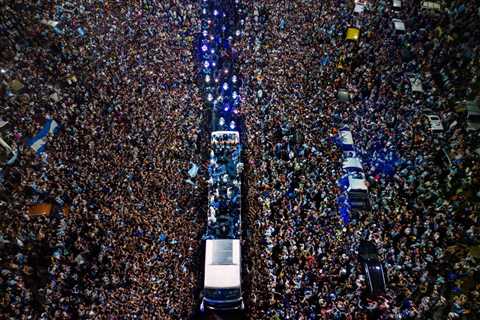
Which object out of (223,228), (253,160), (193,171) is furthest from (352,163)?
(193,171)

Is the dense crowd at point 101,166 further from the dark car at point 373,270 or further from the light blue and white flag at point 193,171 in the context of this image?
the dark car at point 373,270

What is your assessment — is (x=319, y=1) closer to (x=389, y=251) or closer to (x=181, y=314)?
(x=389, y=251)

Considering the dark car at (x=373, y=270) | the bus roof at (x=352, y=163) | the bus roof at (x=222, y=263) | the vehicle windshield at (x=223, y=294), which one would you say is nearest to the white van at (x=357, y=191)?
the bus roof at (x=352, y=163)

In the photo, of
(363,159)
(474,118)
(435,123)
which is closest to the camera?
(363,159)

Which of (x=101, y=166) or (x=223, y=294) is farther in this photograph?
(x=101, y=166)

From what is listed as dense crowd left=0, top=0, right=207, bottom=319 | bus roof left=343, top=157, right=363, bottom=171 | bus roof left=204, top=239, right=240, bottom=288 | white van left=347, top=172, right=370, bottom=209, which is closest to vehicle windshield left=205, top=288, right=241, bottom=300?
bus roof left=204, top=239, right=240, bottom=288

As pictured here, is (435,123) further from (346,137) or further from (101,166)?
(101,166)

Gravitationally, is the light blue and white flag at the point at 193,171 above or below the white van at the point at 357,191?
above
